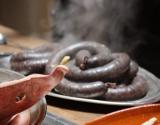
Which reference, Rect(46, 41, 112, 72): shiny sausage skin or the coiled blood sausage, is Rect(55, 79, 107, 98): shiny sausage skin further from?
Rect(46, 41, 112, 72): shiny sausage skin

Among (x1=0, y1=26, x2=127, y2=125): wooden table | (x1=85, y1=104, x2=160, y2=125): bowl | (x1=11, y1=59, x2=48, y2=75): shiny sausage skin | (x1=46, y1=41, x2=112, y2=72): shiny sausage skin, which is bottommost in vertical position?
(x1=0, y1=26, x2=127, y2=125): wooden table

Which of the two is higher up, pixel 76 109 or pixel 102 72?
pixel 102 72

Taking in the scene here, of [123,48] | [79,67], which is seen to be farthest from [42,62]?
[123,48]

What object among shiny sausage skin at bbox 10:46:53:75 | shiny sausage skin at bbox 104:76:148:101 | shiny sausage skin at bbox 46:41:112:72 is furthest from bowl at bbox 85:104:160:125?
shiny sausage skin at bbox 10:46:53:75

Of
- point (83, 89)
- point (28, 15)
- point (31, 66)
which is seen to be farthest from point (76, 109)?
point (28, 15)

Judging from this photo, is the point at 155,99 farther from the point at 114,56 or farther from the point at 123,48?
the point at 123,48

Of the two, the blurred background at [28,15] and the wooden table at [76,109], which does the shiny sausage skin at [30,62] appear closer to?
the wooden table at [76,109]

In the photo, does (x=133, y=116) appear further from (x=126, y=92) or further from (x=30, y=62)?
(x=30, y=62)
